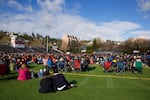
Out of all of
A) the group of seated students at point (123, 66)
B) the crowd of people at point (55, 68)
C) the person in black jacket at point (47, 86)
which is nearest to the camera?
the person in black jacket at point (47, 86)

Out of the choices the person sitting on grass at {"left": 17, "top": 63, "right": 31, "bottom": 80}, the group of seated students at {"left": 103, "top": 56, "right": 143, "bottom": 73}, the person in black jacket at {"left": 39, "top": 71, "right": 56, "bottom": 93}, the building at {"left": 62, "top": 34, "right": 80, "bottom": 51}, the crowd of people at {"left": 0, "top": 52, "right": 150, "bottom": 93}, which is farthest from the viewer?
the building at {"left": 62, "top": 34, "right": 80, "bottom": 51}

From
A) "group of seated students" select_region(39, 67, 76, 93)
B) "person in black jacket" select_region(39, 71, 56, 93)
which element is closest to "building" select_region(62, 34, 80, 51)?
"group of seated students" select_region(39, 67, 76, 93)

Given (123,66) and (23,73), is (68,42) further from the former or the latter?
(23,73)

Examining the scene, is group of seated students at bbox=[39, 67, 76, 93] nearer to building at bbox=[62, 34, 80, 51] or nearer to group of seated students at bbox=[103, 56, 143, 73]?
group of seated students at bbox=[103, 56, 143, 73]

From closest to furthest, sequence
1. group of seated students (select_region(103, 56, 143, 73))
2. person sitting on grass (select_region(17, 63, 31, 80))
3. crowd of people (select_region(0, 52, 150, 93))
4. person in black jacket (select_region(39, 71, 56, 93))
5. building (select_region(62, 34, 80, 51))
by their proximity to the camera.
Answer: person in black jacket (select_region(39, 71, 56, 93)) → crowd of people (select_region(0, 52, 150, 93)) → person sitting on grass (select_region(17, 63, 31, 80)) → group of seated students (select_region(103, 56, 143, 73)) → building (select_region(62, 34, 80, 51))

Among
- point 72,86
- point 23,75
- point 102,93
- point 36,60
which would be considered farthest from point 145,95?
point 36,60

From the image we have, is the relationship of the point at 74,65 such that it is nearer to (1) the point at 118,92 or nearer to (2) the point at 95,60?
(1) the point at 118,92

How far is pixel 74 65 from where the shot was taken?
20.9 metres

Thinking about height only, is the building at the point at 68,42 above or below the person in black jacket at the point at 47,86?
above

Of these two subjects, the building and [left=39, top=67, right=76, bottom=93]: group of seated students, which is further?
the building

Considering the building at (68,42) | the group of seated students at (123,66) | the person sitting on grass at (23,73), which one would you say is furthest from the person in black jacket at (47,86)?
the building at (68,42)

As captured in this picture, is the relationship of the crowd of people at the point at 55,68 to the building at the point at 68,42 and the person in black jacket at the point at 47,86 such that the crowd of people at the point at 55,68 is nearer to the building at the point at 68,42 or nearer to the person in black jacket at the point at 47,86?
the person in black jacket at the point at 47,86

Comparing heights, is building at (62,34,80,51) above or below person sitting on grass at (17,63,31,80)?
above

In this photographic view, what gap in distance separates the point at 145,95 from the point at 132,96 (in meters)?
0.79
